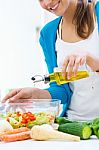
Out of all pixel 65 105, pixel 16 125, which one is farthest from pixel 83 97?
pixel 16 125

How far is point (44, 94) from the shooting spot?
1.30m

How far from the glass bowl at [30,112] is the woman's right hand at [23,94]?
7 centimetres

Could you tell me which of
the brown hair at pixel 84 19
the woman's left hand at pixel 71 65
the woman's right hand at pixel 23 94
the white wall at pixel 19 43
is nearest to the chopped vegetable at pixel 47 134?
the woman's left hand at pixel 71 65

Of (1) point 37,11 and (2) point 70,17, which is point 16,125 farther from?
(1) point 37,11

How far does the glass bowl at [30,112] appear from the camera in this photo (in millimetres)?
865

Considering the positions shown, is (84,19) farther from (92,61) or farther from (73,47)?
(92,61)

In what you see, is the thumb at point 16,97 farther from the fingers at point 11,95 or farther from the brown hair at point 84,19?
the brown hair at point 84,19

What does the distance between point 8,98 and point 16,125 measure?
1.02 ft

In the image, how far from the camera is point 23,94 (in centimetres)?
118

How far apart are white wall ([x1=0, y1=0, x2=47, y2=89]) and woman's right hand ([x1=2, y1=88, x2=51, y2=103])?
3.41ft

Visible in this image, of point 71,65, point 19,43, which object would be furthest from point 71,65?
point 19,43

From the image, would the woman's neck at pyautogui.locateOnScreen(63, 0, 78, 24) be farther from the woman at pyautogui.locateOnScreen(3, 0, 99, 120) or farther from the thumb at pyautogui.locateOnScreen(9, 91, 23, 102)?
the thumb at pyautogui.locateOnScreen(9, 91, 23, 102)
